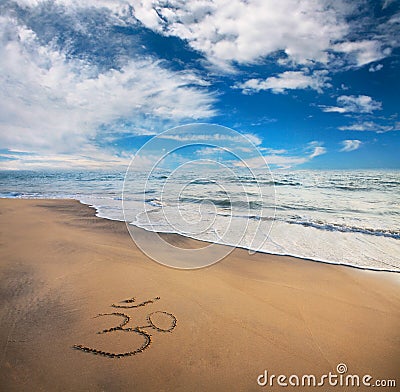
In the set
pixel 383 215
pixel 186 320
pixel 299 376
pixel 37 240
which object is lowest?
pixel 299 376

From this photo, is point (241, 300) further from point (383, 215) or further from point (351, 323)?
point (383, 215)

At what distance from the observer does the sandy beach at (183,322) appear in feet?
7.28

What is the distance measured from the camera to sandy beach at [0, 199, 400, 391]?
2219 mm

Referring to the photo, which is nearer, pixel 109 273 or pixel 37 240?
pixel 109 273

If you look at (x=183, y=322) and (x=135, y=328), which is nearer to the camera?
(x=135, y=328)

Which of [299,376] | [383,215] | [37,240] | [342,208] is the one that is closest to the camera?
[299,376]

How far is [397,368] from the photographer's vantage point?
8.02 ft

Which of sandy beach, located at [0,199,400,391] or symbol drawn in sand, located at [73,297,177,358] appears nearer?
sandy beach, located at [0,199,400,391]

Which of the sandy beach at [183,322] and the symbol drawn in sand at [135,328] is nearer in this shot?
the sandy beach at [183,322]

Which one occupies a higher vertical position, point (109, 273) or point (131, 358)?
point (109, 273)

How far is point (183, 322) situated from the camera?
2953 mm

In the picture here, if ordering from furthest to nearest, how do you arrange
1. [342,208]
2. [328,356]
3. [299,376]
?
[342,208] → [328,356] → [299,376]

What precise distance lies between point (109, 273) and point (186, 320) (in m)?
1.80

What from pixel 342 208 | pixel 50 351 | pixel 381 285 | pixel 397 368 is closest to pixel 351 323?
pixel 397 368
